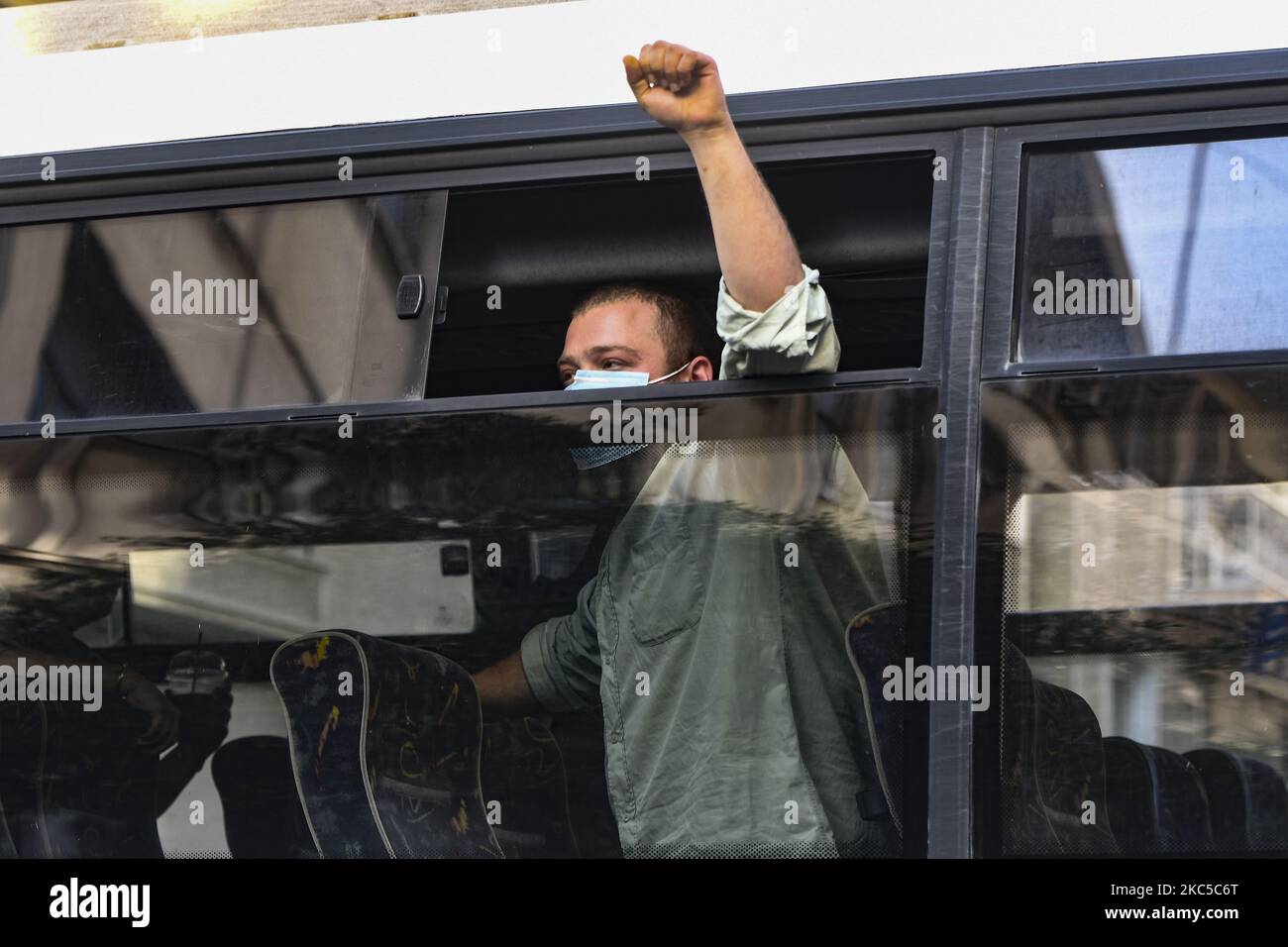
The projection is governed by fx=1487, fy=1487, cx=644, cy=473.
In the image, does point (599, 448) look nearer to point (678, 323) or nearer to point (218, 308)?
point (678, 323)

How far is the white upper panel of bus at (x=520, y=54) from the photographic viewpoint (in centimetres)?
244

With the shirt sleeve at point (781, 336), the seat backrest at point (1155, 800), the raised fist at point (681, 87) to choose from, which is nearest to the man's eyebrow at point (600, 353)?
Answer: the shirt sleeve at point (781, 336)

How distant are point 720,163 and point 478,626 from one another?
849 millimetres

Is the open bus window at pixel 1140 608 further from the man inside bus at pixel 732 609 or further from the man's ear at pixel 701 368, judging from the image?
the man's ear at pixel 701 368

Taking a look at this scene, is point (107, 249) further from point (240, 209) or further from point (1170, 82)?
point (1170, 82)

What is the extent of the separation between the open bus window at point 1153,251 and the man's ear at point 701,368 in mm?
568

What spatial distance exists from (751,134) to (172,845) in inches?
60.5

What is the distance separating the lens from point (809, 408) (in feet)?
7.76

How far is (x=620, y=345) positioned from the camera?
8.73ft

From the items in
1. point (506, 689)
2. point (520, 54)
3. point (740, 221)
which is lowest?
point (506, 689)

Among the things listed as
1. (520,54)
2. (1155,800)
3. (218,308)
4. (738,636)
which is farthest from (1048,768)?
(218,308)

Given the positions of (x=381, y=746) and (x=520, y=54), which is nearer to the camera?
(x=381, y=746)

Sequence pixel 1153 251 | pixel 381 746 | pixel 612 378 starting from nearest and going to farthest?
1. pixel 1153 251
2. pixel 381 746
3. pixel 612 378
